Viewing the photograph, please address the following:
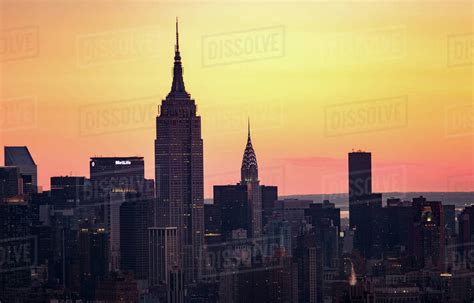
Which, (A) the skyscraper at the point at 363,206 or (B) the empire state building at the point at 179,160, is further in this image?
(B) the empire state building at the point at 179,160

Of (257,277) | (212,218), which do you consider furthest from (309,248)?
(212,218)

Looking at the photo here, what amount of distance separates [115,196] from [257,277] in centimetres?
1761

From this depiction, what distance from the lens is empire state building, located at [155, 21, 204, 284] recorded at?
299 feet

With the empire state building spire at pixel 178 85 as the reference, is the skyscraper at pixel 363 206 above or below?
below

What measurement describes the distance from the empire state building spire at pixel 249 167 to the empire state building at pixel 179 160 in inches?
89.5

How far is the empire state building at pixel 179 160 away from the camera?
9119 centimetres

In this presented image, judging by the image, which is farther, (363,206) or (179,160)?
(179,160)

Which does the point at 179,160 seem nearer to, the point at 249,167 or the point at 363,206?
the point at 249,167

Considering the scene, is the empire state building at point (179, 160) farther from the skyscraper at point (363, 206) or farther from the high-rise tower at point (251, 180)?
the skyscraper at point (363, 206)

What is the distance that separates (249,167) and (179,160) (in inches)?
169

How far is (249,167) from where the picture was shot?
91.2 m

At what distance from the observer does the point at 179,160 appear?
93.9 metres

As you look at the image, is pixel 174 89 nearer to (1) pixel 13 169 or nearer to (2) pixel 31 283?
(1) pixel 13 169

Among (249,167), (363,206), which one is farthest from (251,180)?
(363,206)
